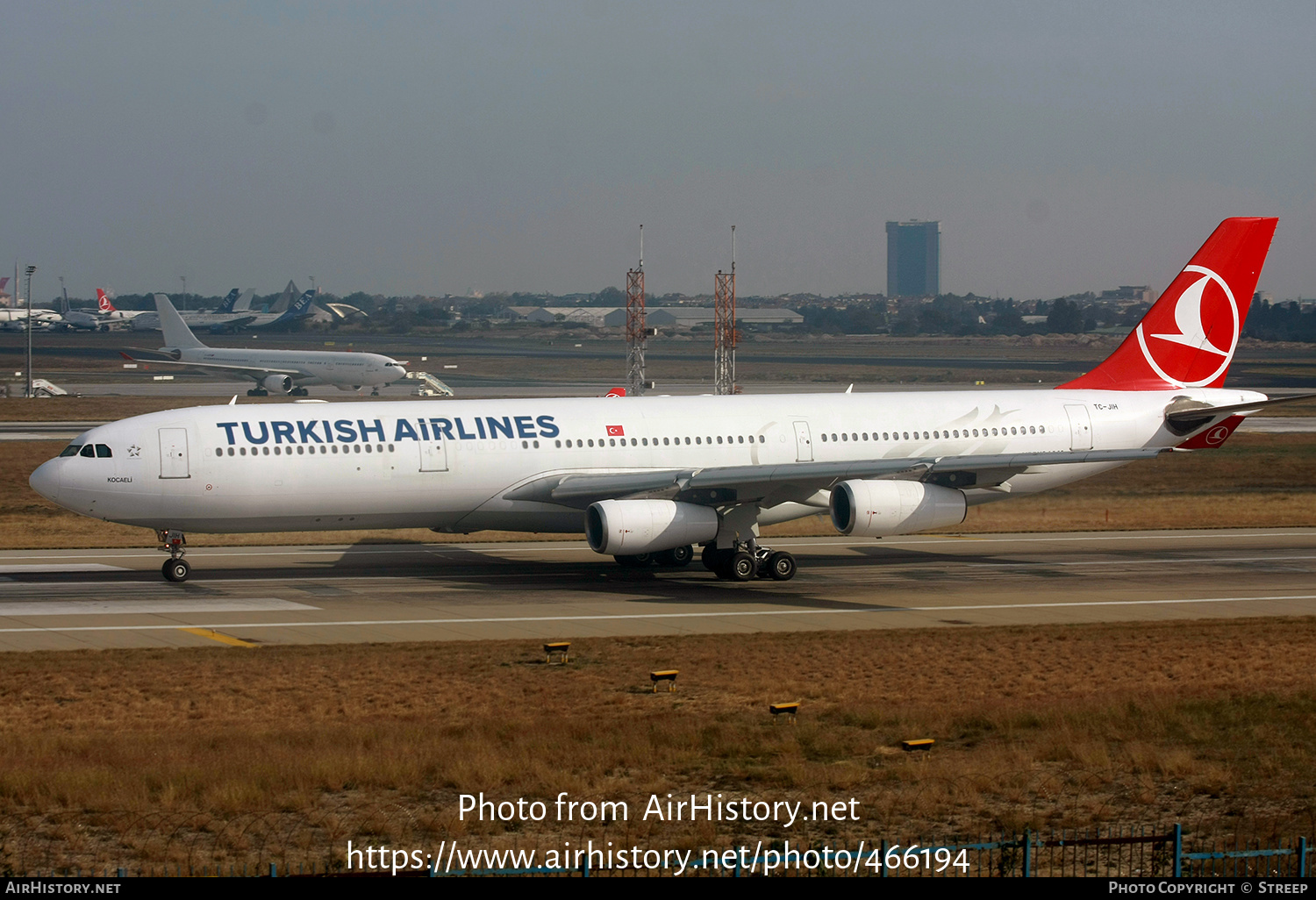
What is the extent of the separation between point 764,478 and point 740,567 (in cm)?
299

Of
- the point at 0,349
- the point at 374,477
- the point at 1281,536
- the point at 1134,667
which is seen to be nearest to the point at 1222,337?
the point at 1281,536

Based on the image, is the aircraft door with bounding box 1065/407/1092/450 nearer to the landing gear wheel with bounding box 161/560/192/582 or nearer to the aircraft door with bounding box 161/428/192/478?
the aircraft door with bounding box 161/428/192/478

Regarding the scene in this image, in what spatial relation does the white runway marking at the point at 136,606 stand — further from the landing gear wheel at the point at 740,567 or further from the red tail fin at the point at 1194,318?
the red tail fin at the point at 1194,318

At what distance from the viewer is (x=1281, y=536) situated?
43.8 m

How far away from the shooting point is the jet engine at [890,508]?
3316 cm

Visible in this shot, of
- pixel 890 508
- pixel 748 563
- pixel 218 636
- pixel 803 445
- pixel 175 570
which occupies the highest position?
pixel 803 445

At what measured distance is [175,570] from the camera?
3375cm

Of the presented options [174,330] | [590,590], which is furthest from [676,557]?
[174,330]

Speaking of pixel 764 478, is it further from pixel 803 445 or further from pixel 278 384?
pixel 278 384

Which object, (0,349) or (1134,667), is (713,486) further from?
(0,349)

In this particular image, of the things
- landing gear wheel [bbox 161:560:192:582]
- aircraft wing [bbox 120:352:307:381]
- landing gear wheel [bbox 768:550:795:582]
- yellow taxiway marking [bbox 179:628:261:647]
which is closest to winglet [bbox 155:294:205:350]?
aircraft wing [bbox 120:352:307:381]

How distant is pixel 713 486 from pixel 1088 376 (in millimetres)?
15374

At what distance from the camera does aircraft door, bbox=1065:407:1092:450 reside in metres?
39.2

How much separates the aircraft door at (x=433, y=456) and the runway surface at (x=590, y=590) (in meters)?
2.98
